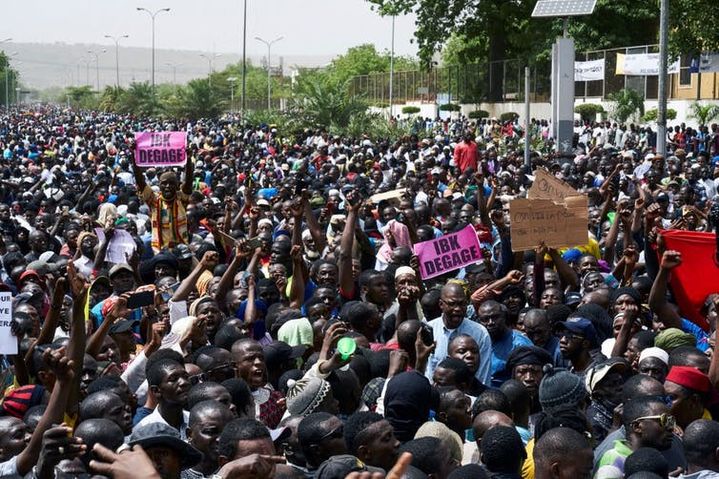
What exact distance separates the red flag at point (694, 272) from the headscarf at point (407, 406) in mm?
3357

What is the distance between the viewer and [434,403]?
5.64 m

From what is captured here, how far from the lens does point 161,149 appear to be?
48.5 ft

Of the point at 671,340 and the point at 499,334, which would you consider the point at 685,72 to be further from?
the point at 671,340

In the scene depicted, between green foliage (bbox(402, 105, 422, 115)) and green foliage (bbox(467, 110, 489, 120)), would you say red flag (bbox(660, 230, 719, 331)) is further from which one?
green foliage (bbox(402, 105, 422, 115))

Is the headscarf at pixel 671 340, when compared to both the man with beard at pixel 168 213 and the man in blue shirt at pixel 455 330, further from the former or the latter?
the man with beard at pixel 168 213

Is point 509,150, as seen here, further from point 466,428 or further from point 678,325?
point 466,428

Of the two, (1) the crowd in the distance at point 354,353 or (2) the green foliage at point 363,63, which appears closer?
(1) the crowd in the distance at point 354,353

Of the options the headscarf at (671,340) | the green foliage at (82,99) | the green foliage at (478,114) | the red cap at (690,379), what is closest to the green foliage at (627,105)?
the green foliage at (478,114)

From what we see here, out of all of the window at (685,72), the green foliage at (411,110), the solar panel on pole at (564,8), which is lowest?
the green foliage at (411,110)

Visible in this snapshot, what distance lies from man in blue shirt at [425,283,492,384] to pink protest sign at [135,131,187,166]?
317 inches

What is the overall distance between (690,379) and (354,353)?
169 cm

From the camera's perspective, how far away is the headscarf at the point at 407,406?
5395 millimetres

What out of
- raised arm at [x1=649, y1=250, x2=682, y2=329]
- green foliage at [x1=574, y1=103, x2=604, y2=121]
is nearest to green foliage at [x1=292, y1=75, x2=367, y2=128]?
green foliage at [x1=574, y1=103, x2=604, y2=121]

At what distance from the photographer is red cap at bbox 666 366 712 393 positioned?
5.68 meters
